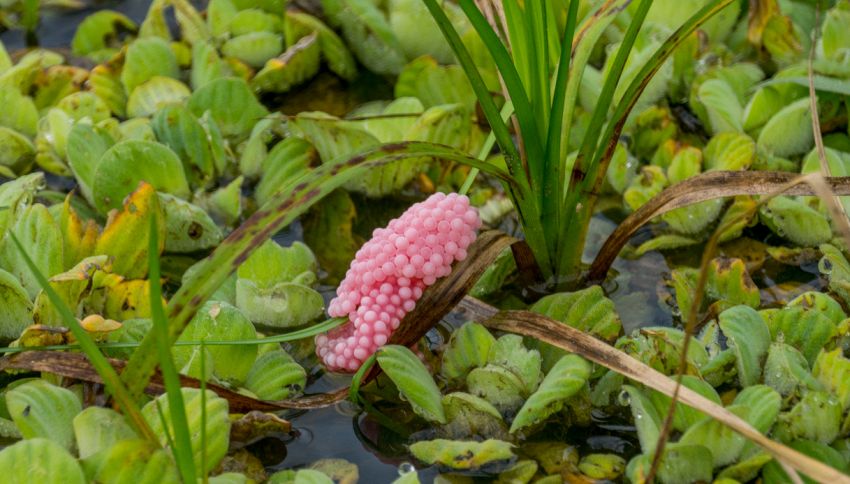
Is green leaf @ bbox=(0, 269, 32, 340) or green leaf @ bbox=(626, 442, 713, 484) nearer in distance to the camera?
green leaf @ bbox=(626, 442, 713, 484)

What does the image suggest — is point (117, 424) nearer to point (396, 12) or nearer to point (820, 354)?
point (820, 354)

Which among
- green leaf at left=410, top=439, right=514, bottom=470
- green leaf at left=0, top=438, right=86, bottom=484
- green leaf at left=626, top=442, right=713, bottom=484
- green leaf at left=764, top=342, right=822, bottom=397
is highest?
green leaf at left=764, top=342, right=822, bottom=397

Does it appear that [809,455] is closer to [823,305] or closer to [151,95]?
[823,305]

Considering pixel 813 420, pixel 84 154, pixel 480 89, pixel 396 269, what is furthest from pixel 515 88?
Answer: pixel 84 154

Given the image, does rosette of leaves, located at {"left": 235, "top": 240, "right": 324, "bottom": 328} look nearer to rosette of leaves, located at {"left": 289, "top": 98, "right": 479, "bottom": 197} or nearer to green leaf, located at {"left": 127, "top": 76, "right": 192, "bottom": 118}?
rosette of leaves, located at {"left": 289, "top": 98, "right": 479, "bottom": 197}

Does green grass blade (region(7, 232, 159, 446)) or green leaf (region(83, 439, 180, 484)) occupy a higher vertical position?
green grass blade (region(7, 232, 159, 446))

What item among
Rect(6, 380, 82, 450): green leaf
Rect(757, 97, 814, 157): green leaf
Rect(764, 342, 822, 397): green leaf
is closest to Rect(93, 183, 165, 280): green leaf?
Rect(6, 380, 82, 450): green leaf
